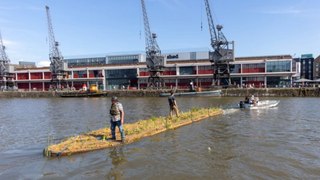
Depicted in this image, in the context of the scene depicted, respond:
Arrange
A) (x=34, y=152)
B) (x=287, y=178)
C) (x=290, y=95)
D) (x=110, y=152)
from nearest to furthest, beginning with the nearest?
(x=287, y=178), (x=110, y=152), (x=34, y=152), (x=290, y=95)

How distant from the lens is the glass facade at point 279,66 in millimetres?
89688

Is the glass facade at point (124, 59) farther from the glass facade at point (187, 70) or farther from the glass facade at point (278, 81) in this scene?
→ the glass facade at point (278, 81)

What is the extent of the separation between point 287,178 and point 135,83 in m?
104

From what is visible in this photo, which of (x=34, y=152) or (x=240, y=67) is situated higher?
→ (x=240, y=67)

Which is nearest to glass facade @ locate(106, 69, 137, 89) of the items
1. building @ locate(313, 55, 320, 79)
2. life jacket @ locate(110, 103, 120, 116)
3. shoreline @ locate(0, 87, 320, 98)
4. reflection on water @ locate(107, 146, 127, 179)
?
shoreline @ locate(0, 87, 320, 98)

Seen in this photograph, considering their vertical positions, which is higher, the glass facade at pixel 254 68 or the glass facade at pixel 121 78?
the glass facade at pixel 254 68

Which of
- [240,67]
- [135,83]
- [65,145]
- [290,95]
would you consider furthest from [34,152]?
[135,83]

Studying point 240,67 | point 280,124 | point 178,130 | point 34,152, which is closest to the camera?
point 34,152

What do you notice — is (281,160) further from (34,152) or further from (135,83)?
(135,83)

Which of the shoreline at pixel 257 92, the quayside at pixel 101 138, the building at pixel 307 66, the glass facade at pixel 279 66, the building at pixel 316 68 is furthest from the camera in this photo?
the building at pixel 307 66

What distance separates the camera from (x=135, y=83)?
113250 mm

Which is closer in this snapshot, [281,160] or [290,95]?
[281,160]

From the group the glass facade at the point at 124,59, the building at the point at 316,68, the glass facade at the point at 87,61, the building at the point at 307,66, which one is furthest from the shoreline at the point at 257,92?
the building at the point at 307,66

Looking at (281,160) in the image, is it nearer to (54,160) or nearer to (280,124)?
(54,160)
